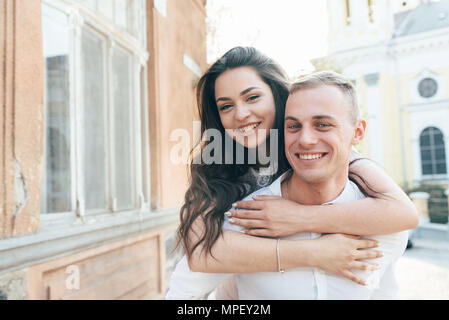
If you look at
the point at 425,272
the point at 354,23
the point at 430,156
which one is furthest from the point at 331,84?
the point at 430,156

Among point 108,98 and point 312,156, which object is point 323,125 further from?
point 108,98

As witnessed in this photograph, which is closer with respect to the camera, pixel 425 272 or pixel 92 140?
pixel 92 140

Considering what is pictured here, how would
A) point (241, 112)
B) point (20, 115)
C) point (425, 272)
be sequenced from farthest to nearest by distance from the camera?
point (425, 272) → point (20, 115) → point (241, 112)

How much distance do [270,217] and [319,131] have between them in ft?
0.93

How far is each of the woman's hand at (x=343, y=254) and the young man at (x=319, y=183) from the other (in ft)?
0.11

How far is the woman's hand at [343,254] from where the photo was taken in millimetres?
830

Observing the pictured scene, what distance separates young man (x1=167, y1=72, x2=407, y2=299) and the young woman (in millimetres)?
43

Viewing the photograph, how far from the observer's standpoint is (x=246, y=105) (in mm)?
1037

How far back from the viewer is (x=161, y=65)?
303 cm

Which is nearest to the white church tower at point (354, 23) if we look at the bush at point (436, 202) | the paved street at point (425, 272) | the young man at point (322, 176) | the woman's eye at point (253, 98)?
the woman's eye at point (253, 98)

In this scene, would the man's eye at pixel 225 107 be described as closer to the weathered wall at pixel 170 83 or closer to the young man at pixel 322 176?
the young man at pixel 322 176

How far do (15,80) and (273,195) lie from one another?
1.35 m

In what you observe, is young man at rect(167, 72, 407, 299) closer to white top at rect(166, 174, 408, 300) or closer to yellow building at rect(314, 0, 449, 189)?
white top at rect(166, 174, 408, 300)

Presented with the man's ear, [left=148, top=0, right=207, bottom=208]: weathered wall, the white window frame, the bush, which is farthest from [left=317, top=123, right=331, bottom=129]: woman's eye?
the bush
